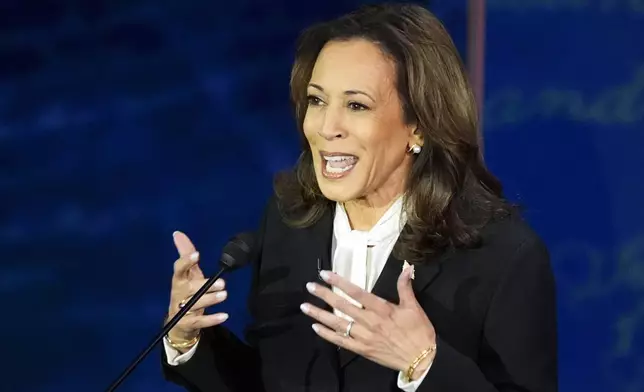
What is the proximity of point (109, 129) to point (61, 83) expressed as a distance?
0.52 ft

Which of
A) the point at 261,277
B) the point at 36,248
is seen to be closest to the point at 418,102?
the point at 261,277

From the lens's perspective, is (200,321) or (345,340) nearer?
(345,340)

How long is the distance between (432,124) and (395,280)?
26 cm

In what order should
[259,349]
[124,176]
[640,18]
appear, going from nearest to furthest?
[259,349]
[640,18]
[124,176]

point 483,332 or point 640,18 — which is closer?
point 483,332

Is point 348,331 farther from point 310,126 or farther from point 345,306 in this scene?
point 310,126

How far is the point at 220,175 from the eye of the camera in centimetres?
248

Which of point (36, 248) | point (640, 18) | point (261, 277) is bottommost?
point (36, 248)

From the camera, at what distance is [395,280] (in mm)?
1533

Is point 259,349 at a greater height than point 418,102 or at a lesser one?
lesser

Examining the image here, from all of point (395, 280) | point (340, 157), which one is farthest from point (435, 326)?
point (340, 157)

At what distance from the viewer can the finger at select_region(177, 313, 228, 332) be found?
Result: 1425 mm

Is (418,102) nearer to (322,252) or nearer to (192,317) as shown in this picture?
(322,252)

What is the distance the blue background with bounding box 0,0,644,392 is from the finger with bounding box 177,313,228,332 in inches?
38.2
